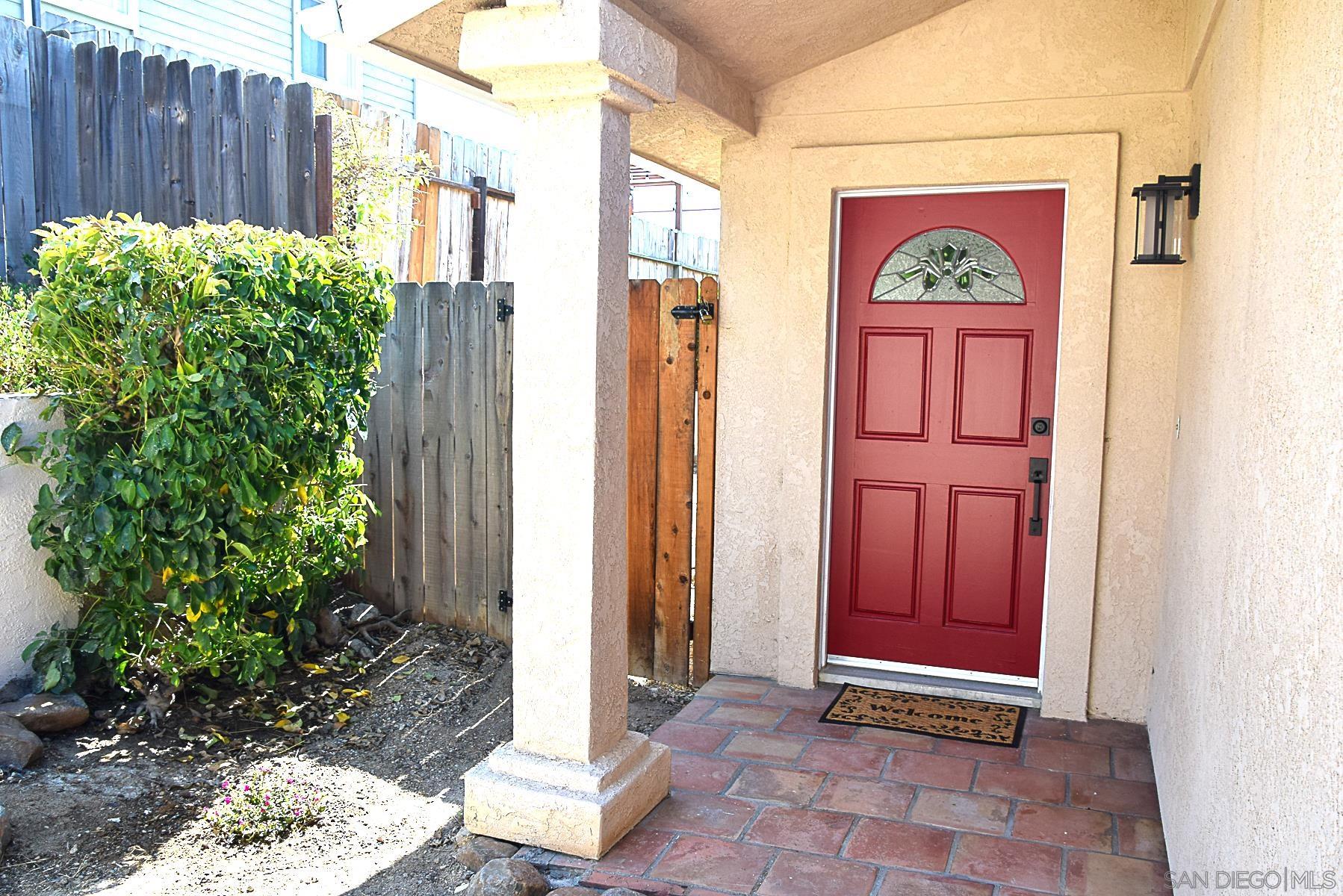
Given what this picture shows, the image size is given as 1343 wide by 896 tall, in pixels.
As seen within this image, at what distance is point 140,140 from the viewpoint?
5070 mm

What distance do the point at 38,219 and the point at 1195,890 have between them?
5.14m

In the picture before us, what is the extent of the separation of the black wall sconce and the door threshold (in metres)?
1.98


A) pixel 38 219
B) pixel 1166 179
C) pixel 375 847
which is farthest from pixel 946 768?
pixel 38 219

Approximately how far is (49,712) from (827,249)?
374 cm

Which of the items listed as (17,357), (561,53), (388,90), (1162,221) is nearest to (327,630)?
(17,357)

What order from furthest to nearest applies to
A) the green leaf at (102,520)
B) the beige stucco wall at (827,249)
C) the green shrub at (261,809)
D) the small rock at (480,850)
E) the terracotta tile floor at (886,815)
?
1. the beige stucco wall at (827,249)
2. the green leaf at (102,520)
3. the green shrub at (261,809)
4. the small rock at (480,850)
5. the terracotta tile floor at (886,815)

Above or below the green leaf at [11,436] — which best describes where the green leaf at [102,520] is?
below

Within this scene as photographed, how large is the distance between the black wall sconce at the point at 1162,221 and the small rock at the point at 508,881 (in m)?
3.13

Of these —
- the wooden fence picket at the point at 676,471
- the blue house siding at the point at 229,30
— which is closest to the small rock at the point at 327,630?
the wooden fence picket at the point at 676,471

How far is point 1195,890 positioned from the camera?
2619 mm

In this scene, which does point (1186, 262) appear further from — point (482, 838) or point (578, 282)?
point (482, 838)

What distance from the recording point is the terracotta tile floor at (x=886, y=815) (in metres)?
3.17

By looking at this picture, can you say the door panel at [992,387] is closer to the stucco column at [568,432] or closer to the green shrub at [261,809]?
the stucco column at [568,432]

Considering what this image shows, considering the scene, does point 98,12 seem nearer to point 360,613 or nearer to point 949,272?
point 360,613
